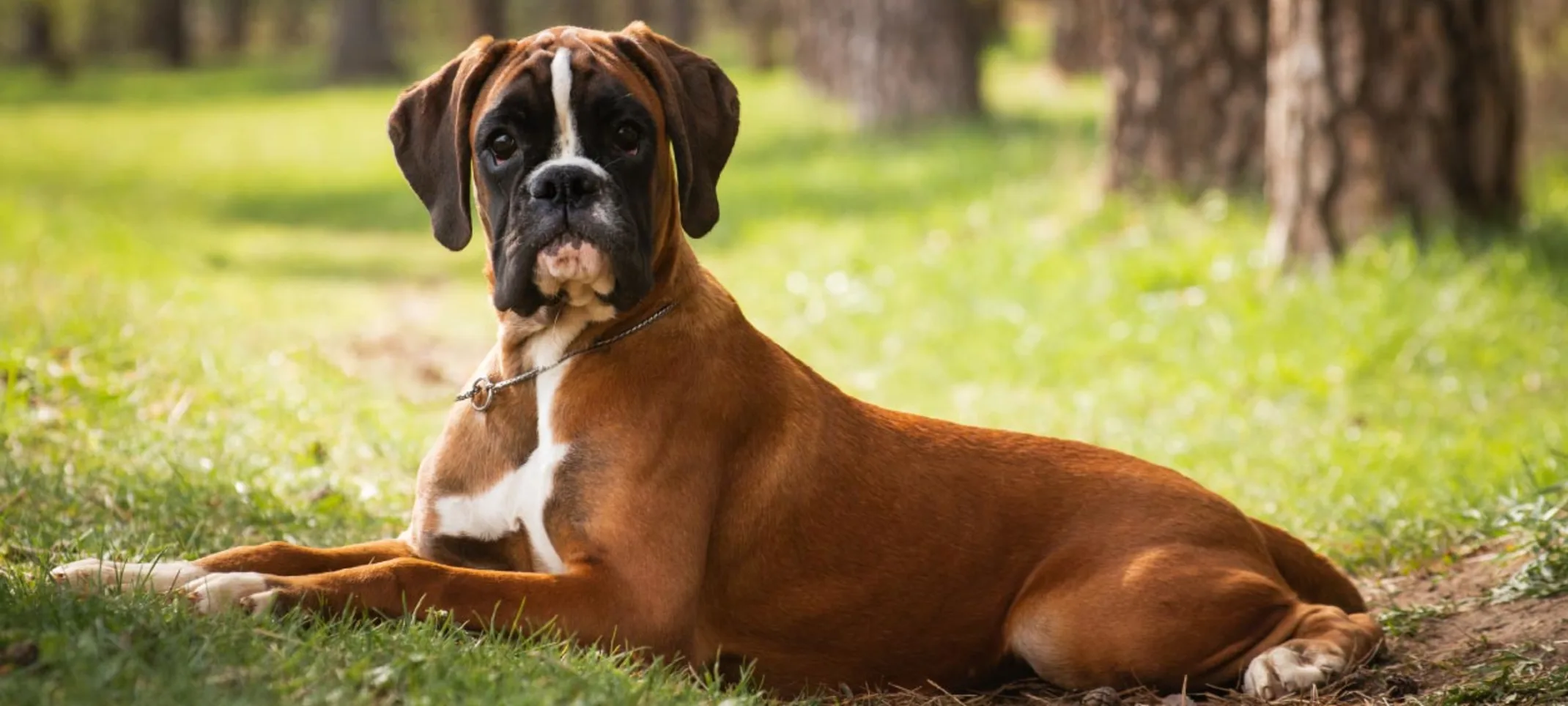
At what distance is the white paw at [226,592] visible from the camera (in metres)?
3.98

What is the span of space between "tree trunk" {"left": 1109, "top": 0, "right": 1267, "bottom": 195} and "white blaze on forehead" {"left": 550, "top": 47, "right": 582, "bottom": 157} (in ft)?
27.7

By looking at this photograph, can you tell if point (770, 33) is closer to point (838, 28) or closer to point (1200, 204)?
point (838, 28)

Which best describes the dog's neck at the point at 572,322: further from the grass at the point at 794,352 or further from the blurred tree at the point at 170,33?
the blurred tree at the point at 170,33

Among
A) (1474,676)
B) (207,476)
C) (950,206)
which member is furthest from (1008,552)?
(950,206)

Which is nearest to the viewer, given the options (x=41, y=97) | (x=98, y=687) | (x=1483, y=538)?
(x=98, y=687)

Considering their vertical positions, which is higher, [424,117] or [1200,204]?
[424,117]

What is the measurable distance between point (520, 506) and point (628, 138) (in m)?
1.01

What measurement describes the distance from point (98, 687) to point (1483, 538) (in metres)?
4.78

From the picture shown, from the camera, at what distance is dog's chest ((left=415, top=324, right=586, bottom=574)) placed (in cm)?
443

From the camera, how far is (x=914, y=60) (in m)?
18.8

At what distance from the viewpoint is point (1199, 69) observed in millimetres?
12117

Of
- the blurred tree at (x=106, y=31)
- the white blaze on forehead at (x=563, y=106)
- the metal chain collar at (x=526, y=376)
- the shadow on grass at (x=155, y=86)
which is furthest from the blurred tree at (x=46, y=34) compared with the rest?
the white blaze on forehead at (x=563, y=106)

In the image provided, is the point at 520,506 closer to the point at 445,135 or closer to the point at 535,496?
the point at 535,496

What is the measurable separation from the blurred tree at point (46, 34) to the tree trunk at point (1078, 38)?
19.7 meters
